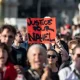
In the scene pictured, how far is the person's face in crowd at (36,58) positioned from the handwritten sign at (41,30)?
3.19 m

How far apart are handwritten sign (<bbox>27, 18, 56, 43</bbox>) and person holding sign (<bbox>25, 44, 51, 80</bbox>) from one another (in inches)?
125

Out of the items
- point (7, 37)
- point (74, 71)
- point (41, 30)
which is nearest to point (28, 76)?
point (74, 71)

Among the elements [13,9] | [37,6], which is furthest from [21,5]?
[13,9]

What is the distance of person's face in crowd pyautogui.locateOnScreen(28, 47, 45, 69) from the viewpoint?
18.6ft

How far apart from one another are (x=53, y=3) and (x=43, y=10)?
229 cm

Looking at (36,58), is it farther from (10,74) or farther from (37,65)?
(10,74)

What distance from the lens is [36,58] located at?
5.68 m

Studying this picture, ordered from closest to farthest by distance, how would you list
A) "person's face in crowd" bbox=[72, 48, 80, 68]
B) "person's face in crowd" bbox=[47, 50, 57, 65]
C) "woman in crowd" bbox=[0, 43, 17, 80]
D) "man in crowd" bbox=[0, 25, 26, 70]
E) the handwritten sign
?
"woman in crowd" bbox=[0, 43, 17, 80] < "person's face in crowd" bbox=[72, 48, 80, 68] < "man in crowd" bbox=[0, 25, 26, 70] < "person's face in crowd" bbox=[47, 50, 57, 65] < the handwritten sign

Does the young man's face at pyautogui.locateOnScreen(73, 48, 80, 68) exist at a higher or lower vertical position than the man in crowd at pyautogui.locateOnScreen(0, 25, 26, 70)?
lower

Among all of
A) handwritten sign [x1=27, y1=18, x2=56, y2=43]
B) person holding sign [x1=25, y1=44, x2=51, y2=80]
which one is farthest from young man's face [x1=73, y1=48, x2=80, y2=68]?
handwritten sign [x1=27, y1=18, x2=56, y2=43]

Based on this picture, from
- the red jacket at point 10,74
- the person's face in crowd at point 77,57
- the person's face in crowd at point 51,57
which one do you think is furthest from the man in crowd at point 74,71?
the person's face in crowd at point 51,57

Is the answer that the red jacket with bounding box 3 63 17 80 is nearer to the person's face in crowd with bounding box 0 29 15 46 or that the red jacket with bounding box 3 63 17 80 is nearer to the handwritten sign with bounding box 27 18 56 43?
the person's face in crowd with bounding box 0 29 15 46

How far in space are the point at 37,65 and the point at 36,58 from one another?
0.22ft

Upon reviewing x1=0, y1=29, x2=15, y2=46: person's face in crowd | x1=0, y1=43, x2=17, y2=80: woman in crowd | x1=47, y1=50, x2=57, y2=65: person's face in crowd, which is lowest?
x1=47, y1=50, x2=57, y2=65: person's face in crowd
